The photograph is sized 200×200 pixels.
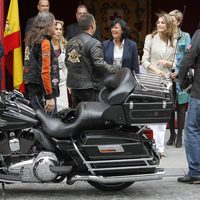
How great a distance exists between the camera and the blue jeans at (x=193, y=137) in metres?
6.69

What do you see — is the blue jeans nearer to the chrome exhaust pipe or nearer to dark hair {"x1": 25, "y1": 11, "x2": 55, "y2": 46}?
the chrome exhaust pipe

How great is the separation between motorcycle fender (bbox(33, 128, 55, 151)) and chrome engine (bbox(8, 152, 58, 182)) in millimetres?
72

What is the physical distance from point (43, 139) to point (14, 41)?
3.43 meters

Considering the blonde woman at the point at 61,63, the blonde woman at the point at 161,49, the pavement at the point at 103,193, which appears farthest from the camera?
the blonde woman at the point at 61,63

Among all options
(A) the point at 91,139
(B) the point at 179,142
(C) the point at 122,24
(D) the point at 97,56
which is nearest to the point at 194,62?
(D) the point at 97,56

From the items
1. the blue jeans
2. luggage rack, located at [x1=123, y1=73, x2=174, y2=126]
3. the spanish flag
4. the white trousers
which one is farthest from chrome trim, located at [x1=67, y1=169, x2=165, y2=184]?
the spanish flag

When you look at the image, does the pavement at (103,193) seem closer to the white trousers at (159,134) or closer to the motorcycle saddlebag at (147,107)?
the motorcycle saddlebag at (147,107)

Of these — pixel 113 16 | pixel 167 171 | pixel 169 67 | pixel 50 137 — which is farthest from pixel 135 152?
pixel 113 16

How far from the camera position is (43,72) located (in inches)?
276

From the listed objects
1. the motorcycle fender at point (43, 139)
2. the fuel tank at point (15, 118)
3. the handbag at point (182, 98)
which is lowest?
the handbag at point (182, 98)

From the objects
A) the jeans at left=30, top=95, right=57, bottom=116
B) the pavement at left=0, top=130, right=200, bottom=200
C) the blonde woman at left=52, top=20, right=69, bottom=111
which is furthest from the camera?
the blonde woman at left=52, top=20, right=69, bottom=111

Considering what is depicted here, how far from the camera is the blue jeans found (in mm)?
6688

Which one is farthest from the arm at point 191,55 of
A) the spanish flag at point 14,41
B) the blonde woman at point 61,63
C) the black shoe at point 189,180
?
the spanish flag at point 14,41

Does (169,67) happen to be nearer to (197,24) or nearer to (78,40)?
(78,40)
